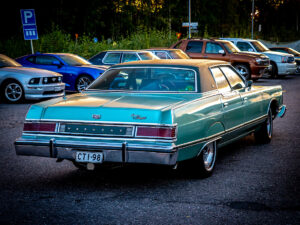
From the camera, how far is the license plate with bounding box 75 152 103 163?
493 cm

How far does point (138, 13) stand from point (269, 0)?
3269cm

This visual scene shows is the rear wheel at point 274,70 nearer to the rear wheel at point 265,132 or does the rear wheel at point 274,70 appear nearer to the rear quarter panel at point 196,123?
the rear wheel at point 265,132

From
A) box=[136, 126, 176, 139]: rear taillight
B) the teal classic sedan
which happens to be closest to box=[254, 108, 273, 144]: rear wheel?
the teal classic sedan

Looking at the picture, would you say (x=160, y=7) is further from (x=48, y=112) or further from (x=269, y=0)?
(x=48, y=112)

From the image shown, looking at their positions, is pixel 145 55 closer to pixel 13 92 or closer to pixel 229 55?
pixel 229 55

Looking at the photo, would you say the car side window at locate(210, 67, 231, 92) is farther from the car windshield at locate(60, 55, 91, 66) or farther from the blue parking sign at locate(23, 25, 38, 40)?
the blue parking sign at locate(23, 25, 38, 40)

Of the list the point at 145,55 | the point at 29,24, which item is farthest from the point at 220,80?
the point at 29,24

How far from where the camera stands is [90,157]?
4980mm

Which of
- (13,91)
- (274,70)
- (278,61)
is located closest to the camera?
(13,91)

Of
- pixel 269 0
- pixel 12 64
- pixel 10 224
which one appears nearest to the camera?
pixel 10 224

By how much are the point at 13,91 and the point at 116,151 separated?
9714 millimetres

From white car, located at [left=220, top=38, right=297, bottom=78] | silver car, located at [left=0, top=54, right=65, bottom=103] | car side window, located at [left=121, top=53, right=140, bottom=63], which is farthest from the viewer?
white car, located at [left=220, top=38, right=297, bottom=78]

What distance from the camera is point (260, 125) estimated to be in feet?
24.7

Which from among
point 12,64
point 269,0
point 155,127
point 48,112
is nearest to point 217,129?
point 155,127
